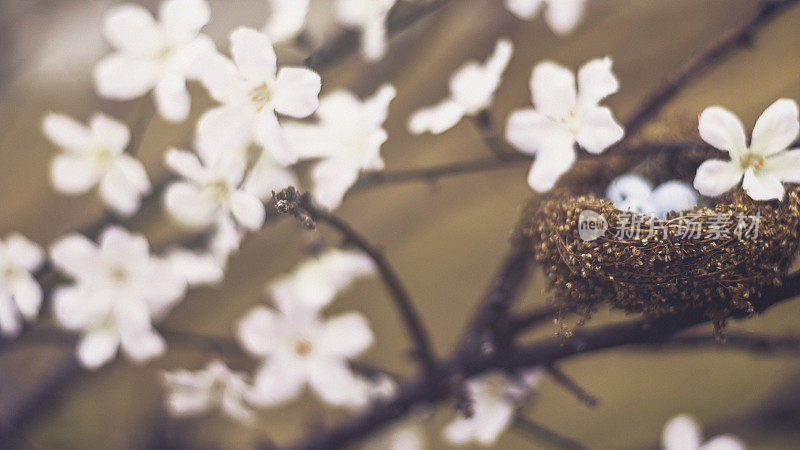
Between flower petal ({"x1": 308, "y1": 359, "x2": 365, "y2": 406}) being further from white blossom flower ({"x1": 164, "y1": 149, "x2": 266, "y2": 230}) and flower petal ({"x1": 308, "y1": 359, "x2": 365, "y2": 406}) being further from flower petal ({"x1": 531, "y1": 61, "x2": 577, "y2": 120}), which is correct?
flower petal ({"x1": 531, "y1": 61, "x2": 577, "y2": 120})

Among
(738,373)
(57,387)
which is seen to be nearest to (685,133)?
(738,373)

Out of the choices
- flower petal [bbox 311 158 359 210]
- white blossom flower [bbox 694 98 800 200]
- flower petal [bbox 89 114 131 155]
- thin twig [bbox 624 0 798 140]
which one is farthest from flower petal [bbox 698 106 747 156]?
flower petal [bbox 89 114 131 155]

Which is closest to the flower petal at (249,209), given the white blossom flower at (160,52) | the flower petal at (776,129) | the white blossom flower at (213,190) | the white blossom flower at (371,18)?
the white blossom flower at (213,190)

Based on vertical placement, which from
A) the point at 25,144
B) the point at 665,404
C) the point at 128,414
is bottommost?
the point at 665,404

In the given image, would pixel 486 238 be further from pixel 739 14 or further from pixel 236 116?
pixel 236 116

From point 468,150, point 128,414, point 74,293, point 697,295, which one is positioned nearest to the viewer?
point 697,295

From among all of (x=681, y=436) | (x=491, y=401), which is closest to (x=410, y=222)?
(x=491, y=401)

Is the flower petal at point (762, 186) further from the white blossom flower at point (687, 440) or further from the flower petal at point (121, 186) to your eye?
the flower petal at point (121, 186)
